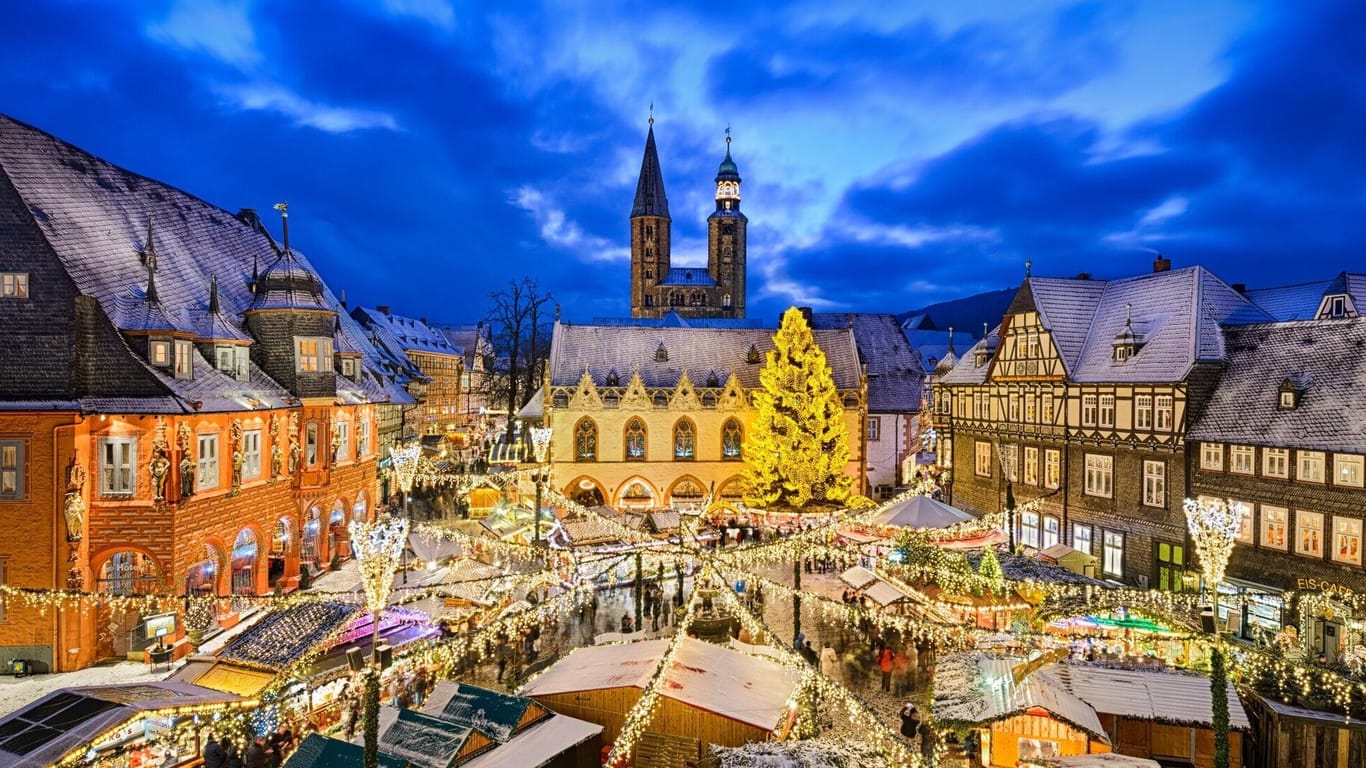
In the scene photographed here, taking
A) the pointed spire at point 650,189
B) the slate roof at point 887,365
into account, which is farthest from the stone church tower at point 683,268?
the slate roof at point 887,365

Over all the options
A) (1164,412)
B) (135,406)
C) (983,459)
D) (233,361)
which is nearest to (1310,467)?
(1164,412)

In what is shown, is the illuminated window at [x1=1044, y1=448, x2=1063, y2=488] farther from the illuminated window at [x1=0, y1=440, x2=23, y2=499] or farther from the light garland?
the illuminated window at [x1=0, y1=440, x2=23, y2=499]

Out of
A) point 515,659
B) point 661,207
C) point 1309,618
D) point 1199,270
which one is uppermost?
point 661,207

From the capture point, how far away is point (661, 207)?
99312 millimetres

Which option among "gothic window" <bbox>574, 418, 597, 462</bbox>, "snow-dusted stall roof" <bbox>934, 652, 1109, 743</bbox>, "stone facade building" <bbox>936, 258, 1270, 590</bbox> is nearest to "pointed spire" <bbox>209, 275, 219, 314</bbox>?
"gothic window" <bbox>574, 418, 597, 462</bbox>

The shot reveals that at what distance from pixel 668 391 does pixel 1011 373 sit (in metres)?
18.4

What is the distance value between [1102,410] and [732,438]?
20.2 metres

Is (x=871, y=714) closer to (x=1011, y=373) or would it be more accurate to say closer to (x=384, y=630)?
(x=384, y=630)

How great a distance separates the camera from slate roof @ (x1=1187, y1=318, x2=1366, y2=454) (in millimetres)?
22250

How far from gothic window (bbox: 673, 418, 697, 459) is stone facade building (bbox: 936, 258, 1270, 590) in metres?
14.6

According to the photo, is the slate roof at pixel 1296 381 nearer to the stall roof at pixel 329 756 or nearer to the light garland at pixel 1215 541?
the light garland at pixel 1215 541

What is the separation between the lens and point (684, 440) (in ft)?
147

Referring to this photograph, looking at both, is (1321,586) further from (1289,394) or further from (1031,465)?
(1031,465)

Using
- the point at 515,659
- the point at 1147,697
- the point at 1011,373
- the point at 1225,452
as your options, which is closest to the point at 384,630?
the point at 515,659
